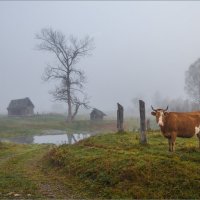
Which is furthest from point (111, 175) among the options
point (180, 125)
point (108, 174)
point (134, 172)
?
point (180, 125)

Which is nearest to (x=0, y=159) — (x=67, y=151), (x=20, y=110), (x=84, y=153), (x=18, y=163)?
(x=18, y=163)

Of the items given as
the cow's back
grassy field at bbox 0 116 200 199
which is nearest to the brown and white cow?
the cow's back

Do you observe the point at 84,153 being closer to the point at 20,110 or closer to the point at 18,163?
the point at 18,163

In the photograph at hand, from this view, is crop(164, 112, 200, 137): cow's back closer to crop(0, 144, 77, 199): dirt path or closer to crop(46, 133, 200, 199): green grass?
crop(46, 133, 200, 199): green grass

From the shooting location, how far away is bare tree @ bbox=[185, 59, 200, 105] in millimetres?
83750

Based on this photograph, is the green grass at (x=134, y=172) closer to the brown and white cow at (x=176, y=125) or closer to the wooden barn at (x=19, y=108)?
the brown and white cow at (x=176, y=125)

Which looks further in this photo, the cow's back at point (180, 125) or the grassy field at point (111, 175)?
the cow's back at point (180, 125)

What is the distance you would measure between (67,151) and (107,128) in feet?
134

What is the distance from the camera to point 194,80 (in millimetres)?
84438

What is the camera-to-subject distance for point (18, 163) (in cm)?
2102


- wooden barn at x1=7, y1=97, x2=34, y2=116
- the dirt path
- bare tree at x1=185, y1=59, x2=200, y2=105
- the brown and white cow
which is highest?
bare tree at x1=185, y1=59, x2=200, y2=105

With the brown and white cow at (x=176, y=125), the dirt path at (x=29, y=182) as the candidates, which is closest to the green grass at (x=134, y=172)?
the dirt path at (x=29, y=182)

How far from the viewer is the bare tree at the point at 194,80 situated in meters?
83.8

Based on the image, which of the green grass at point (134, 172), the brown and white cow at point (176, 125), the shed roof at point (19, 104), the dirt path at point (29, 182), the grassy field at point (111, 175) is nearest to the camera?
the green grass at point (134, 172)
